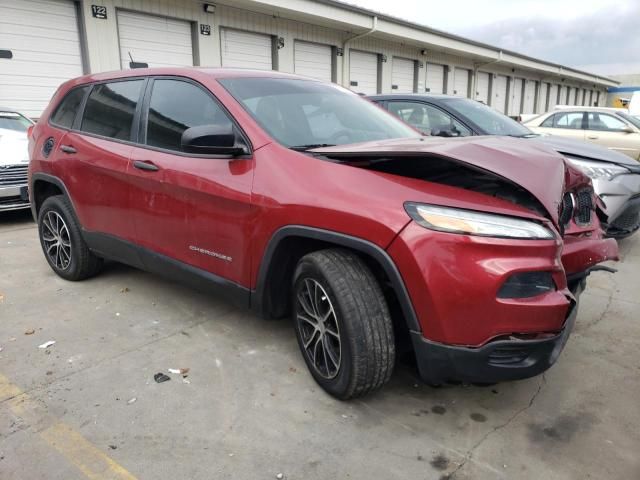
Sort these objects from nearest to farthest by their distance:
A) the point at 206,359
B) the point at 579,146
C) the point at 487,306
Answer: the point at 487,306 → the point at 206,359 → the point at 579,146

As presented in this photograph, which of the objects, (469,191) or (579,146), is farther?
(579,146)

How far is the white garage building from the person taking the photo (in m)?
Answer: 9.52

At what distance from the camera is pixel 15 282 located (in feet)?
14.6

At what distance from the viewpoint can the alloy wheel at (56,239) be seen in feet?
14.2

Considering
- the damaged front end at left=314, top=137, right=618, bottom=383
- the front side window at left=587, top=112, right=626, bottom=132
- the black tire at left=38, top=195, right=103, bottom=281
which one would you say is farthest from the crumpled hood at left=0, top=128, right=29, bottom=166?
the front side window at left=587, top=112, right=626, bottom=132

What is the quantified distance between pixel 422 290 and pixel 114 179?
8.13 feet

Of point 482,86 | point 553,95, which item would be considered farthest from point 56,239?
point 553,95

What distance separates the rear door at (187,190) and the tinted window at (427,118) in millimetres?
3012

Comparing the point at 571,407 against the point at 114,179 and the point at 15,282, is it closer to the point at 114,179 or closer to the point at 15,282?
the point at 114,179

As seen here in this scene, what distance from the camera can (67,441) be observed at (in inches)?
92.1

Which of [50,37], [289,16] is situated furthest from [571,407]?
[289,16]

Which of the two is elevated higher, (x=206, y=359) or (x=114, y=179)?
(x=114, y=179)

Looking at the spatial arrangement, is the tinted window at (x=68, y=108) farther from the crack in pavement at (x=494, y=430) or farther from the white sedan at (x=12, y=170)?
the crack in pavement at (x=494, y=430)

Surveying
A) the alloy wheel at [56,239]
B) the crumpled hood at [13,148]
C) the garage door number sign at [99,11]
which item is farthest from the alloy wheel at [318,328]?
the garage door number sign at [99,11]
